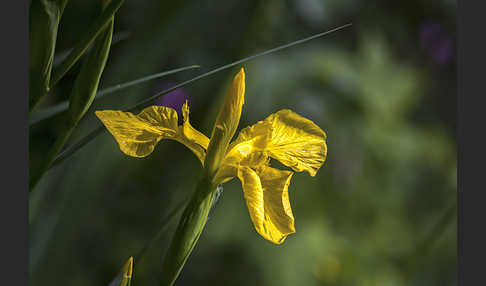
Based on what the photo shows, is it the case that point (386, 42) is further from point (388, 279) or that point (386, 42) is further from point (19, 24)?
point (19, 24)

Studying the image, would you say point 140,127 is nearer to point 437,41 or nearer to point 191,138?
point 191,138

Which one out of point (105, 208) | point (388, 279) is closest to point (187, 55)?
point (105, 208)

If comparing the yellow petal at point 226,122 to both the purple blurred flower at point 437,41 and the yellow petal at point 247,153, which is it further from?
the purple blurred flower at point 437,41

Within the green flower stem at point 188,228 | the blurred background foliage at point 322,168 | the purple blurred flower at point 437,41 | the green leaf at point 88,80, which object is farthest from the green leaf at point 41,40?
the purple blurred flower at point 437,41

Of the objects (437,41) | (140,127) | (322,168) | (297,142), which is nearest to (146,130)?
(140,127)

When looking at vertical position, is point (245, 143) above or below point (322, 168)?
above

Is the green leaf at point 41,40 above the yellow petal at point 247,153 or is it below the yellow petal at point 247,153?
above
